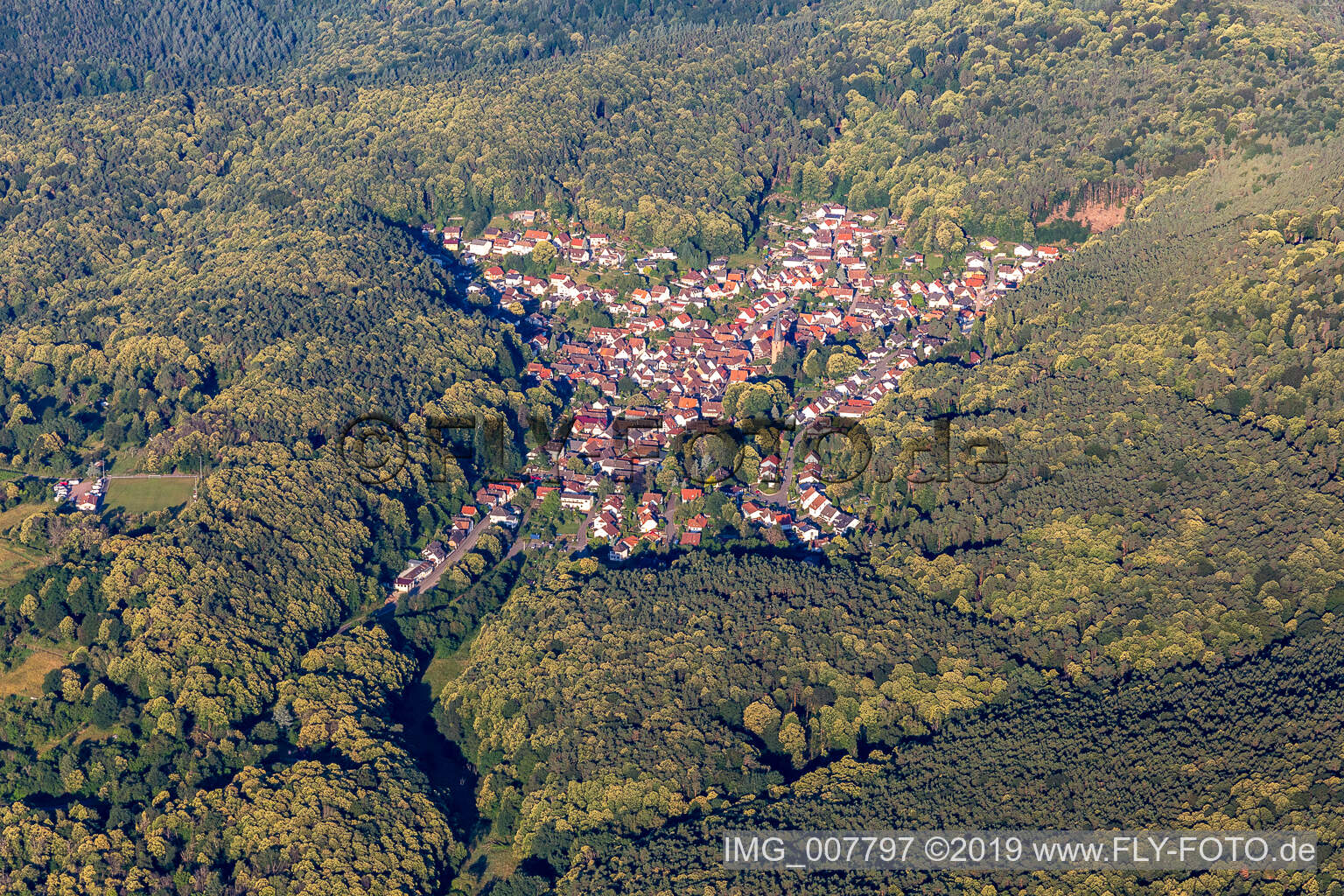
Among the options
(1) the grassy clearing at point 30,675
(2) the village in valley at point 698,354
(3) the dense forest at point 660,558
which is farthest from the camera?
(2) the village in valley at point 698,354

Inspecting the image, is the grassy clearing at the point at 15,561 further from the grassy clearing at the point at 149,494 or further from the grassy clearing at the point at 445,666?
the grassy clearing at the point at 445,666

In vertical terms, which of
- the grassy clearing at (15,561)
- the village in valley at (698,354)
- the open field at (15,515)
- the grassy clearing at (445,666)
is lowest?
the grassy clearing at (445,666)

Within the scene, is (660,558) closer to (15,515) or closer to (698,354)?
(698,354)

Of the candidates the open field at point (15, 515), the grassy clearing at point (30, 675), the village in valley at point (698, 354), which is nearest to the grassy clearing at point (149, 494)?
the open field at point (15, 515)

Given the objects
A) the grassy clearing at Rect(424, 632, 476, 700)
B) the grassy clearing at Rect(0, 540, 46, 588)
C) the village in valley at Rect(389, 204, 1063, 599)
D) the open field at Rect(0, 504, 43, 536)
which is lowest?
the grassy clearing at Rect(424, 632, 476, 700)

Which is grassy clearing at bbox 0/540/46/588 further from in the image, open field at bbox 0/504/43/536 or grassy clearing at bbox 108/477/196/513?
grassy clearing at bbox 108/477/196/513

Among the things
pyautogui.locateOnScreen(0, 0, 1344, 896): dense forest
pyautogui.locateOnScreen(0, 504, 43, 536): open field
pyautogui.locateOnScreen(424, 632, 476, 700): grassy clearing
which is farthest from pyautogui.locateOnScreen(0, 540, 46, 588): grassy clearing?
pyautogui.locateOnScreen(424, 632, 476, 700): grassy clearing
